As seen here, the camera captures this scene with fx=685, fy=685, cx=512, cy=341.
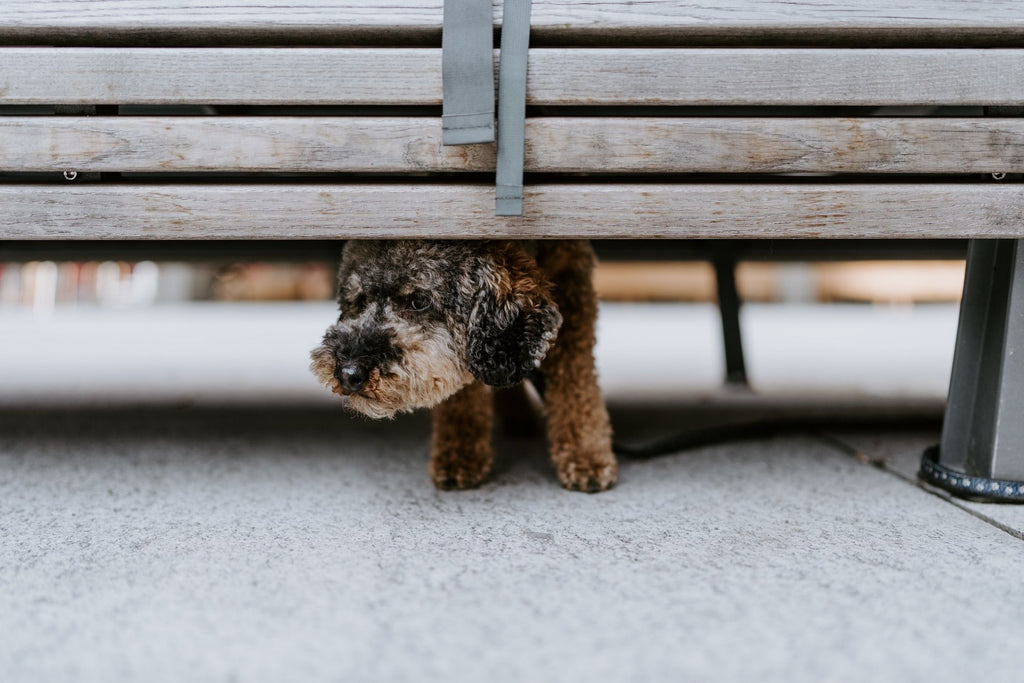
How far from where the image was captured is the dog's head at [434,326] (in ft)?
4.34

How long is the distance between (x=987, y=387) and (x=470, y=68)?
4.04 ft

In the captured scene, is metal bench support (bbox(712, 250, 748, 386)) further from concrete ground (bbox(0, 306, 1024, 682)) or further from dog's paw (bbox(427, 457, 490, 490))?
dog's paw (bbox(427, 457, 490, 490))

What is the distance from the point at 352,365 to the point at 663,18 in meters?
0.88

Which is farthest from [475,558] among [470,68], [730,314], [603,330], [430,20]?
[603,330]

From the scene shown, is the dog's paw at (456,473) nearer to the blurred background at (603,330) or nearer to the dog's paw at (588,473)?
the dog's paw at (588,473)

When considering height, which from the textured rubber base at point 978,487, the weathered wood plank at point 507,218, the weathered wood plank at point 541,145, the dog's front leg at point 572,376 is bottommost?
the textured rubber base at point 978,487

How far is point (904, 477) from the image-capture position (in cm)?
159

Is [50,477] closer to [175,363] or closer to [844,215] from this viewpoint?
[844,215]

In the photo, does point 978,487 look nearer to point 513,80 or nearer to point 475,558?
point 475,558

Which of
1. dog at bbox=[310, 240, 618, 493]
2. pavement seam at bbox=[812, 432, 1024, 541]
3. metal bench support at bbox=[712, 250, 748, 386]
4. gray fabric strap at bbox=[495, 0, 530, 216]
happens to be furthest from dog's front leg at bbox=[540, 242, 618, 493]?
metal bench support at bbox=[712, 250, 748, 386]

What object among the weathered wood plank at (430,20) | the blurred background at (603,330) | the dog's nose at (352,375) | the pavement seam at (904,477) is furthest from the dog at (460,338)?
the blurred background at (603,330)

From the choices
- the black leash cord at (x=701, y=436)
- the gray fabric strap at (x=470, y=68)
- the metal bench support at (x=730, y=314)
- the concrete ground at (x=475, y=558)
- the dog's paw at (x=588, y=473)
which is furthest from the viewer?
the metal bench support at (x=730, y=314)

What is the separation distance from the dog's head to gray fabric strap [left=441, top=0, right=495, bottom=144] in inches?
9.8

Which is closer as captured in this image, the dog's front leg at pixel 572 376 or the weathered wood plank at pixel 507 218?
the weathered wood plank at pixel 507 218
